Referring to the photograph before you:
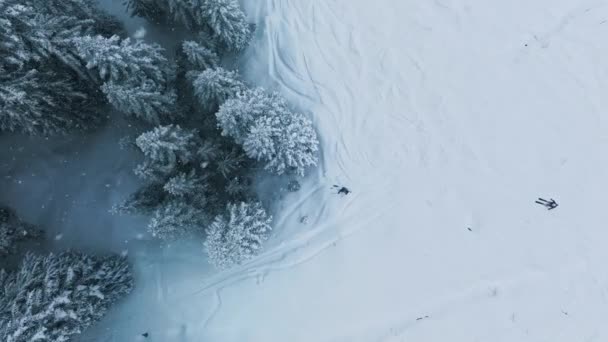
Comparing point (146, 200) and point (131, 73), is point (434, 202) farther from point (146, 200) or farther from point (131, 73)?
point (131, 73)

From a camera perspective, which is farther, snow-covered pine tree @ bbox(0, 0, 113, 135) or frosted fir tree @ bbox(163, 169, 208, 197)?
frosted fir tree @ bbox(163, 169, 208, 197)

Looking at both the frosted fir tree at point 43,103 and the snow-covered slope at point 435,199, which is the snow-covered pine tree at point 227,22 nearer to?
the snow-covered slope at point 435,199

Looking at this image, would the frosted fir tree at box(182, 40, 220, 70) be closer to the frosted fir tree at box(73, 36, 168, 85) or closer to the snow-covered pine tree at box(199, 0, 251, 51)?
the snow-covered pine tree at box(199, 0, 251, 51)

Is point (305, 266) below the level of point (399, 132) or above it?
below

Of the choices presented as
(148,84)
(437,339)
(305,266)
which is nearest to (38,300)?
(148,84)

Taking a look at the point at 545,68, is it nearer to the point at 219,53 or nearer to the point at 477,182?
the point at 477,182

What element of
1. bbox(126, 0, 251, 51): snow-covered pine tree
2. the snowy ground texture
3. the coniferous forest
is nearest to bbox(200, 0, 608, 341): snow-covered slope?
the snowy ground texture
